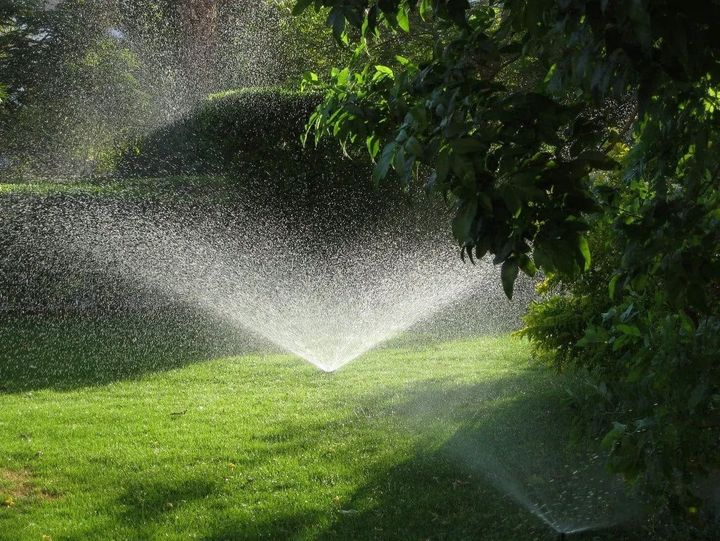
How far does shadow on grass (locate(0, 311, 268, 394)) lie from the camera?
307 inches

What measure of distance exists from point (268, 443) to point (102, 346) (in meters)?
4.17

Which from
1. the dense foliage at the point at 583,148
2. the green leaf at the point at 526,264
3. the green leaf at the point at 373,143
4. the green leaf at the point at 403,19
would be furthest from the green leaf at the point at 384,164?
the green leaf at the point at 373,143

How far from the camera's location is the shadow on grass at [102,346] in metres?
7.79

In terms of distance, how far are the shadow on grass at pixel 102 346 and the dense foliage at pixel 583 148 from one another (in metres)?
5.82

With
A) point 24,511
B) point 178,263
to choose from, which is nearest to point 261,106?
point 178,263

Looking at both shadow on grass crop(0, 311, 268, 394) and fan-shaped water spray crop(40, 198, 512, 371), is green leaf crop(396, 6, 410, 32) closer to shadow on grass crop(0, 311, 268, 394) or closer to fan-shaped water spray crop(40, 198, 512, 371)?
shadow on grass crop(0, 311, 268, 394)

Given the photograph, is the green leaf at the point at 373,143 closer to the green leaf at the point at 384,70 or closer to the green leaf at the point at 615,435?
the green leaf at the point at 384,70

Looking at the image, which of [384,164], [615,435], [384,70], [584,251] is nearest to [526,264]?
[584,251]

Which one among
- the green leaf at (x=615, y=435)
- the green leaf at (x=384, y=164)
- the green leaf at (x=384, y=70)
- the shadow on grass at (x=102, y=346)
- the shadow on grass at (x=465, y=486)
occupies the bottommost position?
the shadow on grass at (x=465, y=486)

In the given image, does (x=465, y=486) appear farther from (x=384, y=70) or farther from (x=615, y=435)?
(x=384, y=70)

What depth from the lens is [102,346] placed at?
905 cm

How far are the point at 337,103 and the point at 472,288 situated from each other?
9138 mm

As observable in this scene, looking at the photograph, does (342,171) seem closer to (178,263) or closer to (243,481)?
(178,263)

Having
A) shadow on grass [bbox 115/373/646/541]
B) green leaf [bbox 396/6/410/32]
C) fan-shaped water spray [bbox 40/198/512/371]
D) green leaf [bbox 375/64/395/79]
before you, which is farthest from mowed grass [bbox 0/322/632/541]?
green leaf [bbox 396/6/410/32]
